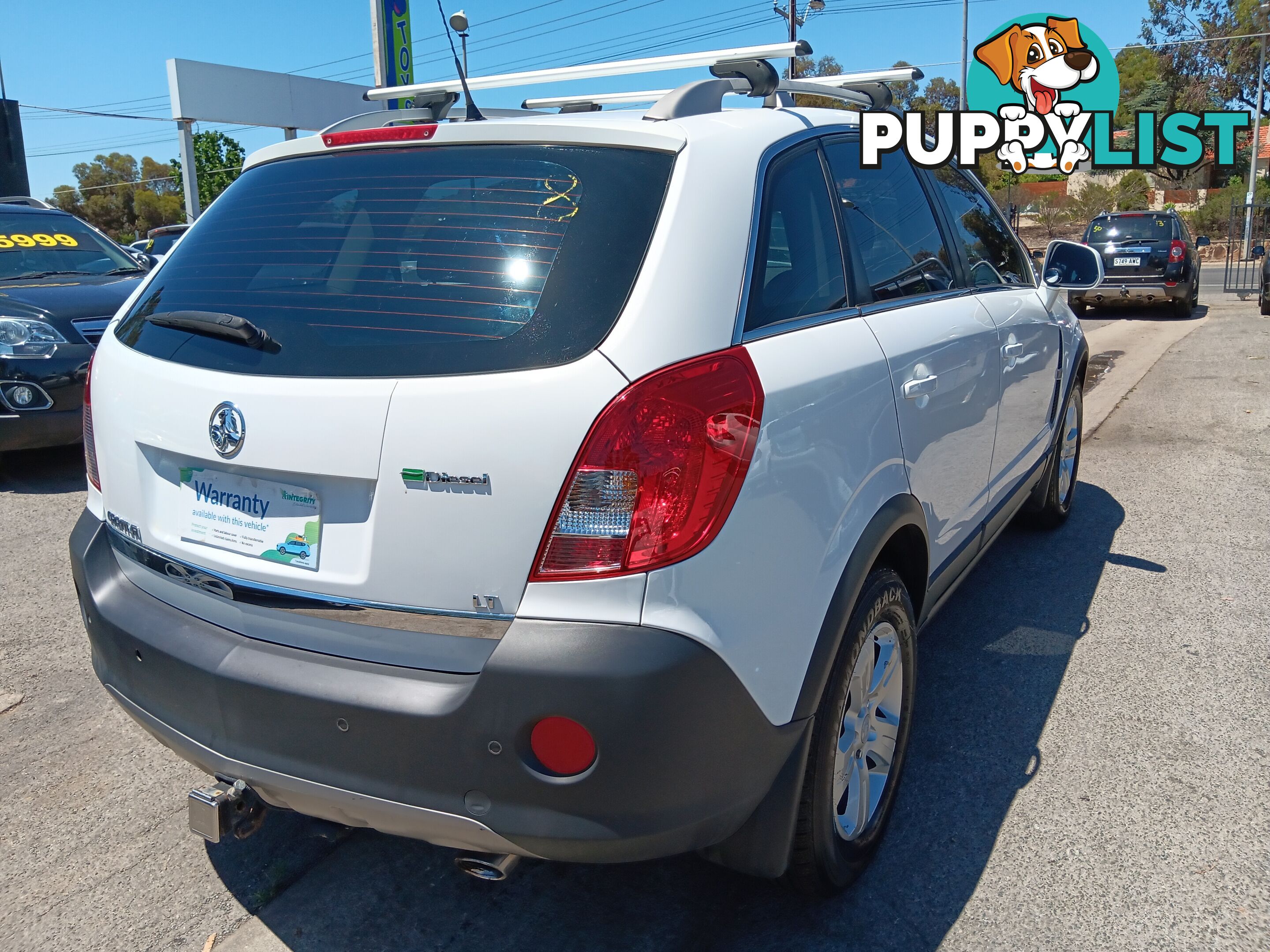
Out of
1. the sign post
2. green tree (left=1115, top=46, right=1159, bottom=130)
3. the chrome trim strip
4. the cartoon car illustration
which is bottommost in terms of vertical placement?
the chrome trim strip

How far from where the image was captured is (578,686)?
66.9 inches

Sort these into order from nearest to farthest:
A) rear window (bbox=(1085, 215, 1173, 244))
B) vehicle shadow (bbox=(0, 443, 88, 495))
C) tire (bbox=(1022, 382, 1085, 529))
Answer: tire (bbox=(1022, 382, 1085, 529)) < vehicle shadow (bbox=(0, 443, 88, 495)) < rear window (bbox=(1085, 215, 1173, 244))

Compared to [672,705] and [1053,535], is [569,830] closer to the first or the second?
[672,705]

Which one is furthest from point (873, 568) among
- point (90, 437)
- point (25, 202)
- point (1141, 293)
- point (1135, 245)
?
point (1135, 245)

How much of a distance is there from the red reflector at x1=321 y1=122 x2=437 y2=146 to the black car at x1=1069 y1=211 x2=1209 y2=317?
51.5 feet

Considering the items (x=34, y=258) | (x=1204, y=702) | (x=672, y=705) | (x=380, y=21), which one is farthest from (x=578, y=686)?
(x=380, y=21)

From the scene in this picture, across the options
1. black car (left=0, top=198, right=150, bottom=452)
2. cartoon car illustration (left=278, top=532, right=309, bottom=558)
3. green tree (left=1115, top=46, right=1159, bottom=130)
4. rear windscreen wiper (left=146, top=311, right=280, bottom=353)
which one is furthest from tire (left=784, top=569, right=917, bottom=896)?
green tree (left=1115, top=46, right=1159, bottom=130)

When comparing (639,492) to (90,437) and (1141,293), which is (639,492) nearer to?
(90,437)

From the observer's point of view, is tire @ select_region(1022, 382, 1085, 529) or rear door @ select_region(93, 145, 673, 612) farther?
tire @ select_region(1022, 382, 1085, 529)

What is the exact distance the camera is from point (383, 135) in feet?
7.61

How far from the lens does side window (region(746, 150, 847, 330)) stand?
2.11 m

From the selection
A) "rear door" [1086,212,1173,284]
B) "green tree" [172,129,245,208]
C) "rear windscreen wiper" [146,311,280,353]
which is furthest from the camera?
"green tree" [172,129,245,208]

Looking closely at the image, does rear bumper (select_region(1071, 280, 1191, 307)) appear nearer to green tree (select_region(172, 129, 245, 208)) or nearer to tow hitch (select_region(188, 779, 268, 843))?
tow hitch (select_region(188, 779, 268, 843))

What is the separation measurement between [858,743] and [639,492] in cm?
105
